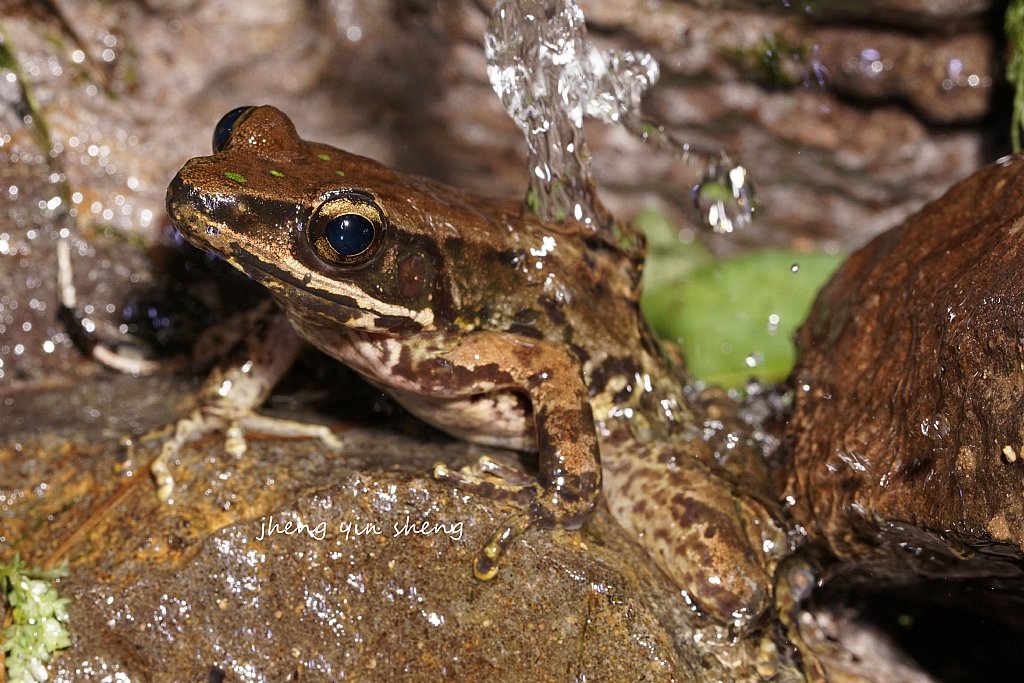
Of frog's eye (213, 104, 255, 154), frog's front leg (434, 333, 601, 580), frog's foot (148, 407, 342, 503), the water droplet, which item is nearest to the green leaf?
the water droplet

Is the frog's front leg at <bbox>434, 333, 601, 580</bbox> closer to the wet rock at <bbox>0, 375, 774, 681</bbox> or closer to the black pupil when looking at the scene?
the wet rock at <bbox>0, 375, 774, 681</bbox>

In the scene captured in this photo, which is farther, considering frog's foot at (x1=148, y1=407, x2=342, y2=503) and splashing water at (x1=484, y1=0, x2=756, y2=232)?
splashing water at (x1=484, y1=0, x2=756, y2=232)

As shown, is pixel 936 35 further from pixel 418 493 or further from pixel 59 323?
pixel 59 323

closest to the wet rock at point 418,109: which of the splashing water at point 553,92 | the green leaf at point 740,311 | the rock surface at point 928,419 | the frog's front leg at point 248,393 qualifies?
the green leaf at point 740,311

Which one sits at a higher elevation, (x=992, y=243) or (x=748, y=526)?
(x=992, y=243)

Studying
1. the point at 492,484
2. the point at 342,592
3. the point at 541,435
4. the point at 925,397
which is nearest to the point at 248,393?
the point at 342,592

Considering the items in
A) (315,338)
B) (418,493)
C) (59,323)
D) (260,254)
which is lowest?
(59,323)

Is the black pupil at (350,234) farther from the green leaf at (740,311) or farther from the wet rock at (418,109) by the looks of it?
the green leaf at (740,311)

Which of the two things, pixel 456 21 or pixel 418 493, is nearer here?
pixel 418 493

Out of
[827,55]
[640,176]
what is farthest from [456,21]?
[827,55]
